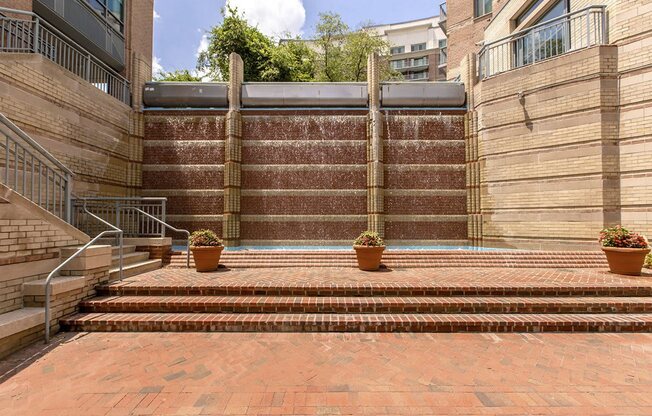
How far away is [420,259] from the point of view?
9055mm

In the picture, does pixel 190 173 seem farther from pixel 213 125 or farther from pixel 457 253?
pixel 457 253

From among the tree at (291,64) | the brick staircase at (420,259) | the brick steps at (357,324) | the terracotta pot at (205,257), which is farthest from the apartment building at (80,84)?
the tree at (291,64)

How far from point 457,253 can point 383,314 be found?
514 cm

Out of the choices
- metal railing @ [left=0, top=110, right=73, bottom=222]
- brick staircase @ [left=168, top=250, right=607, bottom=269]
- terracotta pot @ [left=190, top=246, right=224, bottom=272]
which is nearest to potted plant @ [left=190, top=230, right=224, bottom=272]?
terracotta pot @ [left=190, top=246, right=224, bottom=272]

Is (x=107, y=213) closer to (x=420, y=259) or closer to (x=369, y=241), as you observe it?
(x=369, y=241)

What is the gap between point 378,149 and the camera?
11.4m

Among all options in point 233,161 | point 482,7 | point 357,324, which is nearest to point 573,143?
point 357,324

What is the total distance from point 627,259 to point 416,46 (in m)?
53.6

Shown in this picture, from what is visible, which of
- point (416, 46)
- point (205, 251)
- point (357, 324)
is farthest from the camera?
point (416, 46)

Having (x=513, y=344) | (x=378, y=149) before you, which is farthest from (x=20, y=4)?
(x=513, y=344)

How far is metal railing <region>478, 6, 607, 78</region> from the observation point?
941 centimetres

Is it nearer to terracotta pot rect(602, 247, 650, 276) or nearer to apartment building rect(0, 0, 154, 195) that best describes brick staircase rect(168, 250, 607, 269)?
terracotta pot rect(602, 247, 650, 276)

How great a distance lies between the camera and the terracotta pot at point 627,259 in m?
7.08

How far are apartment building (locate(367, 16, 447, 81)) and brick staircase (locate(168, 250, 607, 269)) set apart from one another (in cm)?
4662
